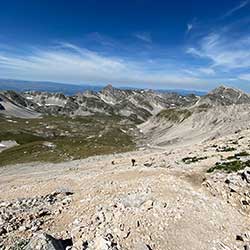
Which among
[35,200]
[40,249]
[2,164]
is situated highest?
[40,249]

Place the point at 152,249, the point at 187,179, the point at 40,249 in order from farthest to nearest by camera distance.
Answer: the point at 187,179 < the point at 152,249 < the point at 40,249

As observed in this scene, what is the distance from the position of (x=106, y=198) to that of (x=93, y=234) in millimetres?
6103

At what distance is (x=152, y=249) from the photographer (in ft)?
73.7

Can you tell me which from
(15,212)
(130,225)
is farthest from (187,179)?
(15,212)

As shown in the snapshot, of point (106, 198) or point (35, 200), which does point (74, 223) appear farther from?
point (35, 200)

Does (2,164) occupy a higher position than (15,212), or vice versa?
(15,212)

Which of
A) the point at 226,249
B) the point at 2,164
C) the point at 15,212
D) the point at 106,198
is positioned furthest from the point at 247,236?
the point at 2,164

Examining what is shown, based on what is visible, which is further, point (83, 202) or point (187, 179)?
point (187, 179)

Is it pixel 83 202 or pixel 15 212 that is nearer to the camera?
pixel 15 212

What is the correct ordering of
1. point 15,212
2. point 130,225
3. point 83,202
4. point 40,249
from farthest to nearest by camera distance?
point 83,202 < point 15,212 < point 130,225 < point 40,249

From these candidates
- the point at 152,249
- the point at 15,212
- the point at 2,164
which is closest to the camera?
the point at 152,249

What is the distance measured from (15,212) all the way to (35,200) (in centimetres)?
422

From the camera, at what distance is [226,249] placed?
78.0 ft

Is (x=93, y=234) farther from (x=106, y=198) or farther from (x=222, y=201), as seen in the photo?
(x=222, y=201)
